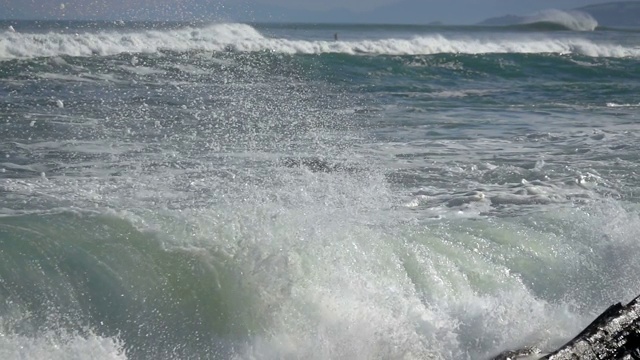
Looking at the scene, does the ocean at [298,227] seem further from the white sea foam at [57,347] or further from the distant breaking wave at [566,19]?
the distant breaking wave at [566,19]

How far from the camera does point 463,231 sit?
703 cm

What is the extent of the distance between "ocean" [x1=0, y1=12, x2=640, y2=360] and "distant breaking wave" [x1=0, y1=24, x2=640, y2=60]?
5466 millimetres

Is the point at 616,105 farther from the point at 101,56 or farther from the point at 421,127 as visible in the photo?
the point at 101,56

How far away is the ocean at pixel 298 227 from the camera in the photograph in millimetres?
5191

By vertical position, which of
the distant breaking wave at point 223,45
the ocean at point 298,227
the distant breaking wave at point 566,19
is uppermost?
the ocean at point 298,227

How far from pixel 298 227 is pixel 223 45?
61.6 ft

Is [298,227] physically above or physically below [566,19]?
above

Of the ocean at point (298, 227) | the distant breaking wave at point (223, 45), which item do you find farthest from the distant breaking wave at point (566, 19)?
the ocean at point (298, 227)

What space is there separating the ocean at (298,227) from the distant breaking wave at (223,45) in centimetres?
547

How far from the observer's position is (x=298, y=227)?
6094 mm

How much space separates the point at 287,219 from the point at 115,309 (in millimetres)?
1435

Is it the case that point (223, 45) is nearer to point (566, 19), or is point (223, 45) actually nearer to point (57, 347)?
point (57, 347)

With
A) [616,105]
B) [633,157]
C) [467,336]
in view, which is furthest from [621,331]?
[616,105]

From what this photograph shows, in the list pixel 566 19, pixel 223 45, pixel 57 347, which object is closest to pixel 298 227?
pixel 57 347
